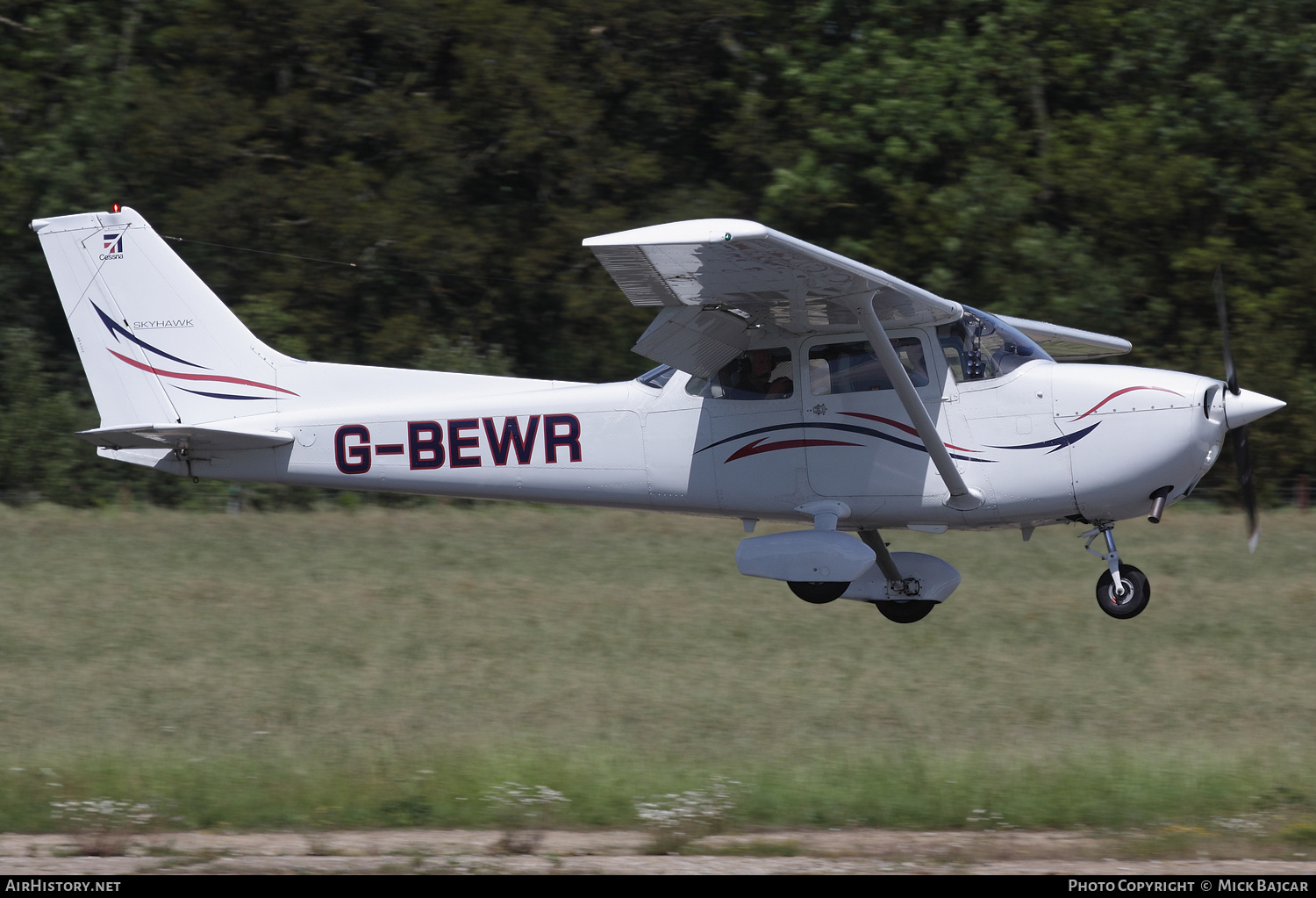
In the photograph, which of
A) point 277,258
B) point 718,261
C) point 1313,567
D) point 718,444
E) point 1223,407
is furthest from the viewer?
point 277,258

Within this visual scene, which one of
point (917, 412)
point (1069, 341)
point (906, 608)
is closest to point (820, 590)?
point (906, 608)

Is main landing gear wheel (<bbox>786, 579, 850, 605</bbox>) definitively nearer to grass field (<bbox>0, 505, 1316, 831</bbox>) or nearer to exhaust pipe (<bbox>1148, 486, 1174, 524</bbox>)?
grass field (<bbox>0, 505, 1316, 831</bbox>)

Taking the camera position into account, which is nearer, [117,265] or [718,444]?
[718,444]

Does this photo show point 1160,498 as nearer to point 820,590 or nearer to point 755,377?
point 820,590

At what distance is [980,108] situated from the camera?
83.9 ft

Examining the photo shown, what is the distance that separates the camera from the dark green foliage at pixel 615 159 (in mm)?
24016

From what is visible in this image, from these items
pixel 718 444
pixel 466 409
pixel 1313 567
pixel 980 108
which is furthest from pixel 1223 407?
pixel 980 108

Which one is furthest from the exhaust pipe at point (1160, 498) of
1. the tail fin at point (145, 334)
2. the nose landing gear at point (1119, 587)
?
the tail fin at point (145, 334)

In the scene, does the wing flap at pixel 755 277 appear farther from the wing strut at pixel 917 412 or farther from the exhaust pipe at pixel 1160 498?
the exhaust pipe at pixel 1160 498

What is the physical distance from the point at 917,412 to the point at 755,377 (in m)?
1.18

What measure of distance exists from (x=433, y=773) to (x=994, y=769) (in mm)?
4200

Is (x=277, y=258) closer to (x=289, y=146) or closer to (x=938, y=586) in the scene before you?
(x=289, y=146)

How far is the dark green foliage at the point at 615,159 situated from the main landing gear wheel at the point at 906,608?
13.0 metres

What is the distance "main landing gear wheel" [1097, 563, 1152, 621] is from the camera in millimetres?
9867
